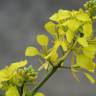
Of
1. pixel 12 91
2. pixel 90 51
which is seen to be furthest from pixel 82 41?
pixel 12 91

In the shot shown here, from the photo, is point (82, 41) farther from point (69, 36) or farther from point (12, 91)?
point (12, 91)

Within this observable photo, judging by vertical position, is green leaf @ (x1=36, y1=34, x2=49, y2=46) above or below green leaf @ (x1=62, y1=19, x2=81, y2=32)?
below

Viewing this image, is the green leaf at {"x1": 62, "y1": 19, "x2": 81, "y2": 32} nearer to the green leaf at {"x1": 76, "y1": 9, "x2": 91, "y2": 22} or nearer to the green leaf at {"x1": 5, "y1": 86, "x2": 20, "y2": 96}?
the green leaf at {"x1": 76, "y1": 9, "x2": 91, "y2": 22}

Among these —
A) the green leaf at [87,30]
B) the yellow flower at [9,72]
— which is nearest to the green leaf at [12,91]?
the yellow flower at [9,72]

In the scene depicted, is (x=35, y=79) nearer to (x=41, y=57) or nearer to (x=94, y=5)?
(x=41, y=57)

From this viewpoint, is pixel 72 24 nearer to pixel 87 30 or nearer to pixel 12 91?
Answer: pixel 87 30

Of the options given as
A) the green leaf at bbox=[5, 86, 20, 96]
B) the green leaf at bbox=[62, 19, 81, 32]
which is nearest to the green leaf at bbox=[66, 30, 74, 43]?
the green leaf at bbox=[62, 19, 81, 32]

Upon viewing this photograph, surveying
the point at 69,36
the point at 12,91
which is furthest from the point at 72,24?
the point at 12,91

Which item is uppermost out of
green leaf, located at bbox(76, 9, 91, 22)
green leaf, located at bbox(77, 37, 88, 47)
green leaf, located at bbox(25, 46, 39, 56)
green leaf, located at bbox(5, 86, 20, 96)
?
green leaf, located at bbox(76, 9, 91, 22)

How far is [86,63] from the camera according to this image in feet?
2.34

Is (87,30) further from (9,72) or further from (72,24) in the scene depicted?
(9,72)

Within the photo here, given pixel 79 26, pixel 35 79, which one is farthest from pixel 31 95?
pixel 79 26

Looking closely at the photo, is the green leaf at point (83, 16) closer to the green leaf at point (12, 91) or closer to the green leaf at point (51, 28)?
the green leaf at point (51, 28)

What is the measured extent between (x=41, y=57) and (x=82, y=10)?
100mm
